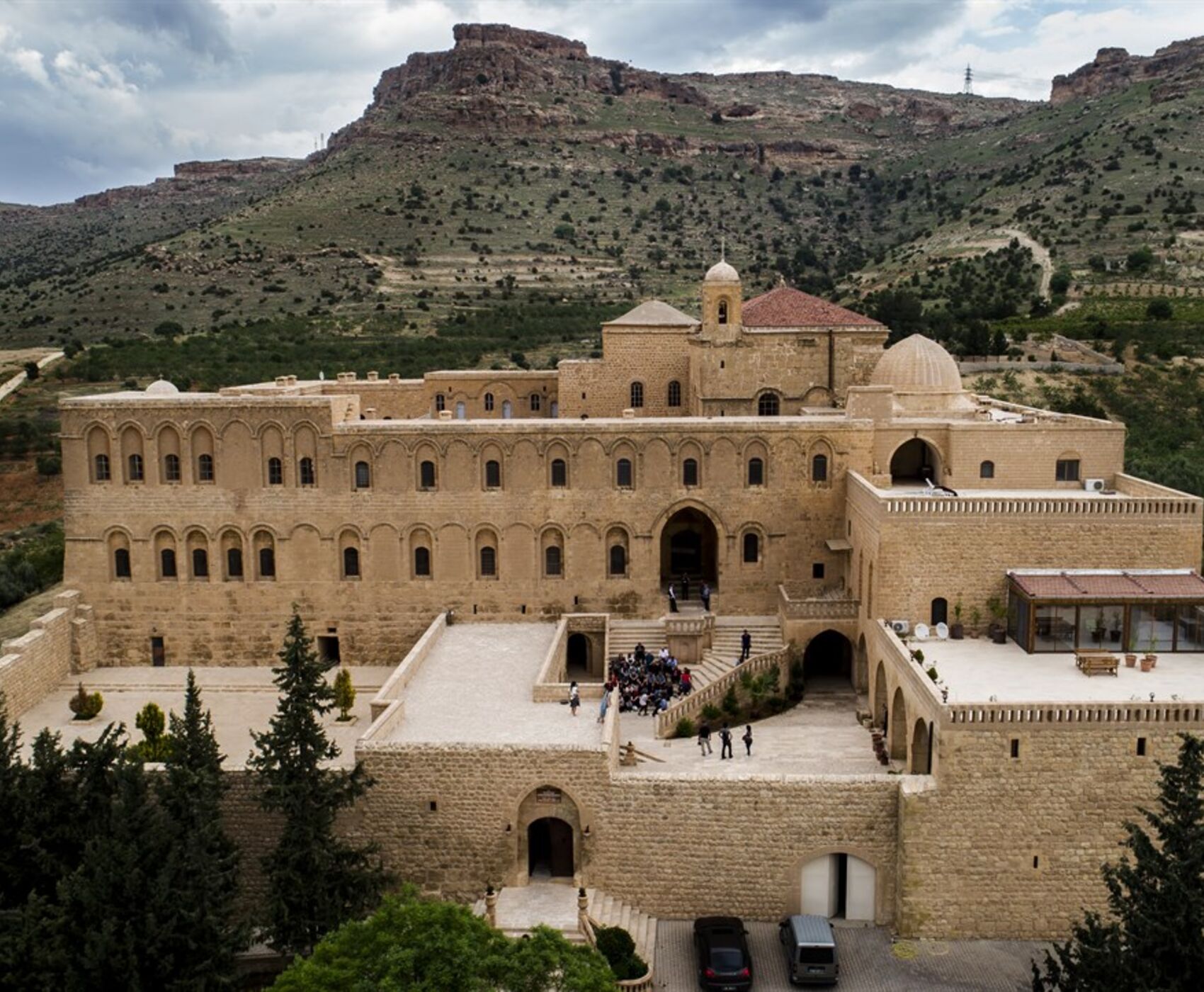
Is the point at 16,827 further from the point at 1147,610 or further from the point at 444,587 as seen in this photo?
the point at 1147,610

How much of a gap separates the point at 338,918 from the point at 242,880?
4.17m

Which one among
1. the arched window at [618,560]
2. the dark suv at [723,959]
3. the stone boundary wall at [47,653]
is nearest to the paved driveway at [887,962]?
the dark suv at [723,959]

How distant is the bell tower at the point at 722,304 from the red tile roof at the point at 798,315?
96 centimetres

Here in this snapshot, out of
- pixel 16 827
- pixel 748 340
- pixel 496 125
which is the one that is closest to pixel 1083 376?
pixel 748 340

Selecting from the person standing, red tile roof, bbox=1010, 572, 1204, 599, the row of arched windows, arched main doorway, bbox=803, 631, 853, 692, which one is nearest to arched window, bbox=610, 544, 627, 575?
the row of arched windows

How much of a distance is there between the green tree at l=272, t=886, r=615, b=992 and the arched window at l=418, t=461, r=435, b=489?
16.2m

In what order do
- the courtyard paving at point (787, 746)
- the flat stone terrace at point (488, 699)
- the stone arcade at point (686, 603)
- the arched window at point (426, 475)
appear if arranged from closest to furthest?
the stone arcade at point (686, 603) → the flat stone terrace at point (488, 699) → the courtyard paving at point (787, 746) → the arched window at point (426, 475)

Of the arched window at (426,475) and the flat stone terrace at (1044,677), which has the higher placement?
the arched window at (426,475)

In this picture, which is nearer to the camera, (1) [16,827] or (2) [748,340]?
(1) [16,827]

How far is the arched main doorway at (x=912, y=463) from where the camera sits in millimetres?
32344

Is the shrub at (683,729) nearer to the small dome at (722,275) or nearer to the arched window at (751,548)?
the arched window at (751,548)

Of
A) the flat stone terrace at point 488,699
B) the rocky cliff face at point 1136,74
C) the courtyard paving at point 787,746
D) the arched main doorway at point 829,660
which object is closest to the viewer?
the flat stone terrace at point 488,699

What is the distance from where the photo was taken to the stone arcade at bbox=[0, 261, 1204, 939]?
20.5 meters

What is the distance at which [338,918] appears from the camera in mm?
19141
